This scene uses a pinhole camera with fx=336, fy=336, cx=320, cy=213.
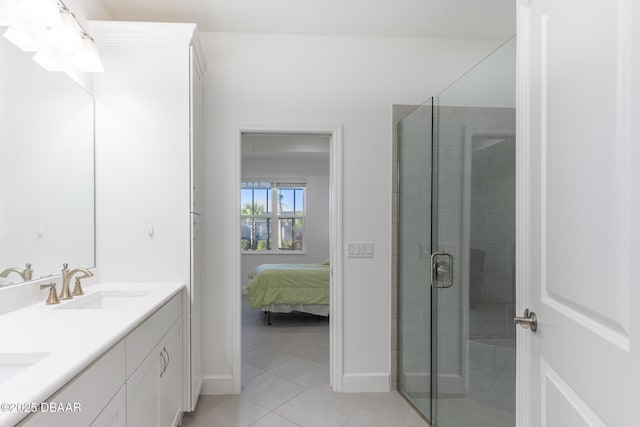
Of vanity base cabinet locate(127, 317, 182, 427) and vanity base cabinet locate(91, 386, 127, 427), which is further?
vanity base cabinet locate(127, 317, 182, 427)

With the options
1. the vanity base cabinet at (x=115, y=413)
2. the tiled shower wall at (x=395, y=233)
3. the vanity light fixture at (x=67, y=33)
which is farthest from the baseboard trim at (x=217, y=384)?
the vanity light fixture at (x=67, y=33)

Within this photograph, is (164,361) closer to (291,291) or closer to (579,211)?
(579,211)

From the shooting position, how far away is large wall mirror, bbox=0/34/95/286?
4.50 ft

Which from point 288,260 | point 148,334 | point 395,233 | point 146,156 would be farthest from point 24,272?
point 288,260

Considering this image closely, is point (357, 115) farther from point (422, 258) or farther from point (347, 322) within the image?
point (347, 322)

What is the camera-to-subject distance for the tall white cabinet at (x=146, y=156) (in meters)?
2.01

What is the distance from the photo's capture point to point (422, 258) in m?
2.25

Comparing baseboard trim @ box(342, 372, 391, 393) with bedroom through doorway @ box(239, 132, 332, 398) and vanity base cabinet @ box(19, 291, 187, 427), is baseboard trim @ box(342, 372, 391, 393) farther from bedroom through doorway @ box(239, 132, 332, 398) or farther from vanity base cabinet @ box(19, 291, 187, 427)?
vanity base cabinet @ box(19, 291, 187, 427)

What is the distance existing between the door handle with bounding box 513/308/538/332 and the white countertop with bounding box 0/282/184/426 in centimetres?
125

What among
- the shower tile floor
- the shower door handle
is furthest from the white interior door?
the shower door handle

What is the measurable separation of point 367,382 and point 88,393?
203 centimetres

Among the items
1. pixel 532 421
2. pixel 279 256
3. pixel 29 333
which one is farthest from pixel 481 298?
pixel 279 256

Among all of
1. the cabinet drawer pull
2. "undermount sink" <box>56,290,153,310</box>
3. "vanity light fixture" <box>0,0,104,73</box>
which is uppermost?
"vanity light fixture" <box>0,0,104,73</box>

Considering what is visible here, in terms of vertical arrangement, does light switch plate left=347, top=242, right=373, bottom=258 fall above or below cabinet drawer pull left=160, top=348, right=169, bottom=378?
above
